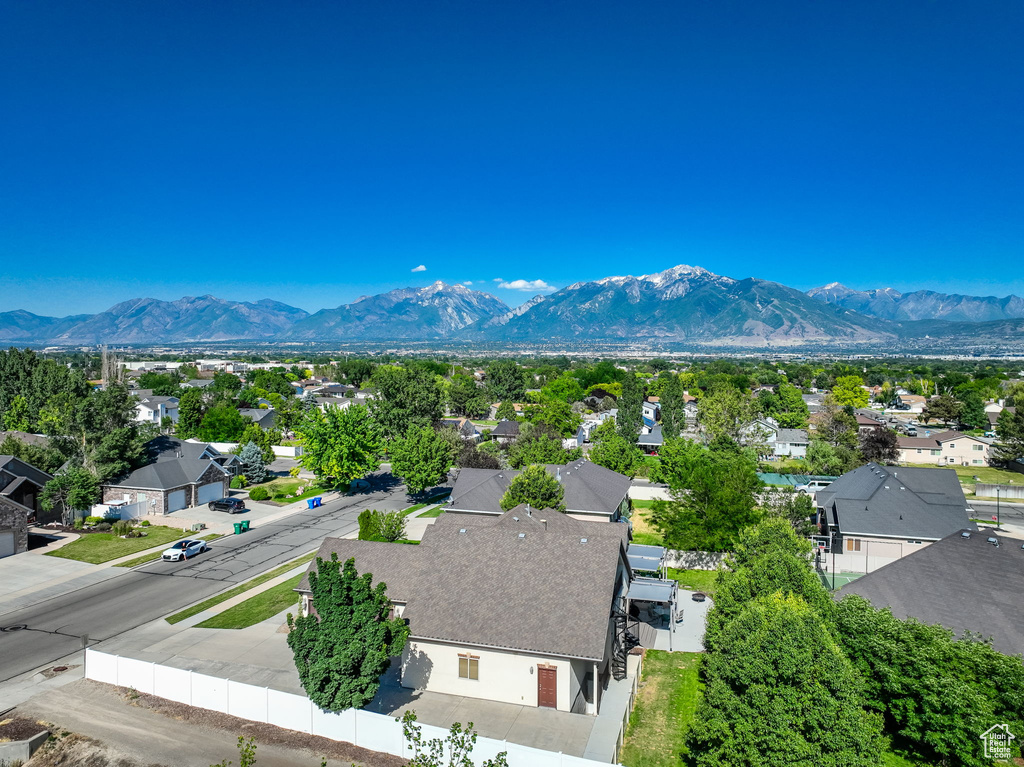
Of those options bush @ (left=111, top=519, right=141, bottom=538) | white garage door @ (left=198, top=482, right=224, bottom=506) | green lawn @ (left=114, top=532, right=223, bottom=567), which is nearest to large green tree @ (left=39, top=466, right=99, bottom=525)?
bush @ (left=111, top=519, right=141, bottom=538)

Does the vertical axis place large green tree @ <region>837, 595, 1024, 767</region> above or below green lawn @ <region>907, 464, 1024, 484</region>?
above

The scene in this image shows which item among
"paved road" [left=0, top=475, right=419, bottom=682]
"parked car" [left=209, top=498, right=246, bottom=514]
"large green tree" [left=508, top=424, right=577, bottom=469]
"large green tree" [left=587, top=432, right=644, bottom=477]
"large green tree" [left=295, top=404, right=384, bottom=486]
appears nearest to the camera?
"paved road" [left=0, top=475, right=419, bottom=682]

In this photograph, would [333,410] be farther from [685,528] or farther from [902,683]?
[902,683]

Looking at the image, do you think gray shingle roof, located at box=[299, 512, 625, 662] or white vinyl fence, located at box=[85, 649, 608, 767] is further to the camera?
gray shingle roof, located at box=[299, 512, 625, 662]

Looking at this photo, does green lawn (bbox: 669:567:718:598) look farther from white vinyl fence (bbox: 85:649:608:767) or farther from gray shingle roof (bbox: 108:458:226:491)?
gray shingle roof (bbox: 108:458:226:491)

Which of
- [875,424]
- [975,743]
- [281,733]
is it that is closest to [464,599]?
[281,733]

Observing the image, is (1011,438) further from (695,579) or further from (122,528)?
(122,528)

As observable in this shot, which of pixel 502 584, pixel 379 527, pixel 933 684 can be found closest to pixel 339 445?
pixel 379 527
